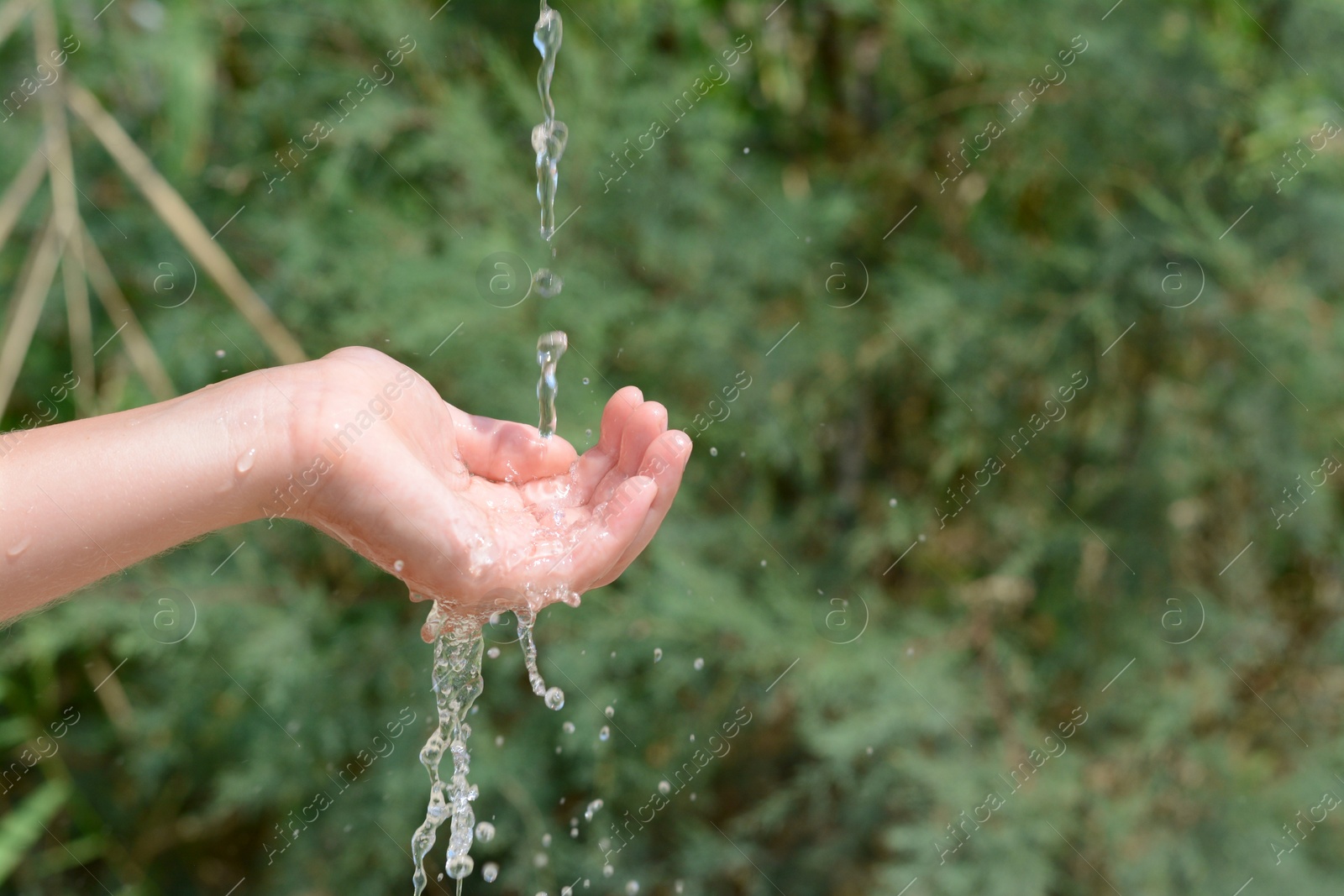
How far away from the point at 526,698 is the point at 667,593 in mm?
373

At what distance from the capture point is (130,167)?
7.11ft

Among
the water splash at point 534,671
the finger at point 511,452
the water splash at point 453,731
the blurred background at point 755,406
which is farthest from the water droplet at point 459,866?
the finger at point 511,452

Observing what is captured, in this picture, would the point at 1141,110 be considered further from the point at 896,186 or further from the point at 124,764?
the point at 124,764

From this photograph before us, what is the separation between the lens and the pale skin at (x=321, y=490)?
1021mm

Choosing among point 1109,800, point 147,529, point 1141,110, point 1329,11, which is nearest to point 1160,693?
point 1109,800

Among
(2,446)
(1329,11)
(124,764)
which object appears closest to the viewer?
(2,446)

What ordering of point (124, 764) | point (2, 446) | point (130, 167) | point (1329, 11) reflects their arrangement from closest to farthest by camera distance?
point (2, 446), point (1329, 11), point (130, 167), point (124, 764)

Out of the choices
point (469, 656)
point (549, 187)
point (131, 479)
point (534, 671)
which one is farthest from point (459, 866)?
point (549, 187)

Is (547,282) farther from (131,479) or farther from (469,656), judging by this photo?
(131,479)

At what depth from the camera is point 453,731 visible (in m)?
1.87

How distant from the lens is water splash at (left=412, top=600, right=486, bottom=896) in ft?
4.30

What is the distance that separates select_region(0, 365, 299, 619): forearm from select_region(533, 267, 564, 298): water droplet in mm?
966

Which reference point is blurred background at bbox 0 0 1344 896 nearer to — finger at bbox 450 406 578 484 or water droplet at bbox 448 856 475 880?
water droplet at bbox 448 856 475 880

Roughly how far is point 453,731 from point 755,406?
2.80 feet
